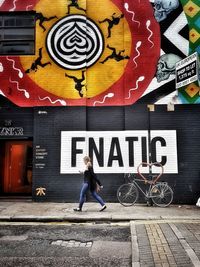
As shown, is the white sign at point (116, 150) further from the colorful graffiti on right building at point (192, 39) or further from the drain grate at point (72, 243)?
the drain grate at point (72, 243)

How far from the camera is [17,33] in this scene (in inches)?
590

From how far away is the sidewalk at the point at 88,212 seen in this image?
10758 mm

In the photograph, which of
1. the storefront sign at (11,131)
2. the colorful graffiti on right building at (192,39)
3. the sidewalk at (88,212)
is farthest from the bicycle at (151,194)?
the storefront sign at (11,131)

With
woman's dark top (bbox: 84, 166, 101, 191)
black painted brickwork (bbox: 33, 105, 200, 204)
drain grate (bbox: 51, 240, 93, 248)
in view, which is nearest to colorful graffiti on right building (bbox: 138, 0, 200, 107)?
black painted brickwork (bbox: 33, 105, 200, 204)

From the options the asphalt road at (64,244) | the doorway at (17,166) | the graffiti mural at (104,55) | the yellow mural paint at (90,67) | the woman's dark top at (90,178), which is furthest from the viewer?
the doorway at (17,166)

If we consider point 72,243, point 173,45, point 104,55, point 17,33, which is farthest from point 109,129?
point 72,243

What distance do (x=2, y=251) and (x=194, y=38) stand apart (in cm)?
1070

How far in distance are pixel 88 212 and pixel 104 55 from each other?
245 inches

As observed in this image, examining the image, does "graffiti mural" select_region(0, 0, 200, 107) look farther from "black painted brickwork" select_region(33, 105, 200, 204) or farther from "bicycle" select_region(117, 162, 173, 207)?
"bicycle" select_region(117, 162, 173, 207)

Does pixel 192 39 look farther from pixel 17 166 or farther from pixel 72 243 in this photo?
pixel 72 243

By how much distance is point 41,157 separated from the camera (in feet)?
46.4

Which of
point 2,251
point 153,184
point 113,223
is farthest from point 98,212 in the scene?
point 2,251

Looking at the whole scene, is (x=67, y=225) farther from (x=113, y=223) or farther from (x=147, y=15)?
(x=147, y=15)

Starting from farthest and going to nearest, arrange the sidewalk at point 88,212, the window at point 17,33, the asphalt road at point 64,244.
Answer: the window at point 17,33
the sidewalk at point 88,212
the asphalt road at point 64,244
